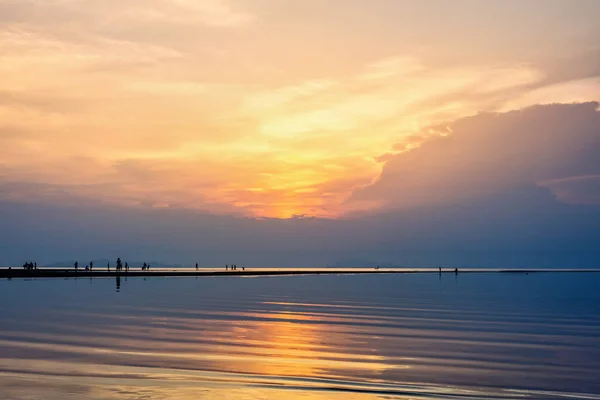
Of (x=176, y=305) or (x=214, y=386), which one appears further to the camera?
(x=176, y=305)

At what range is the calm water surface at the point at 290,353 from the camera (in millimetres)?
24891

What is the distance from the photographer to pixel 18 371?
2717cm

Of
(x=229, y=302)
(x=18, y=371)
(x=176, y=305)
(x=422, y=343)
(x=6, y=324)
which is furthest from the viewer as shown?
(x=229, y=302)

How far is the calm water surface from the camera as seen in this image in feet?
81.7

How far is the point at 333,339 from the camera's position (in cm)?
4034

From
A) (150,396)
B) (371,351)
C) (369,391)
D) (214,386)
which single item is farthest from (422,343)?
(150,396)

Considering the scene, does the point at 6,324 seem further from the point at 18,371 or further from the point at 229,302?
the point at 229,302

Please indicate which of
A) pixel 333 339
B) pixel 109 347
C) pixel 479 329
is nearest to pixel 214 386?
pixel 109 347

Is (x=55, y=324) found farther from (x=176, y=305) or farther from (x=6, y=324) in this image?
(x=176, y=305)

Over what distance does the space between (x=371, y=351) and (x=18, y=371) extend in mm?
17166

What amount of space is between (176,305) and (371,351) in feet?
110

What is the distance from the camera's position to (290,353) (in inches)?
1347

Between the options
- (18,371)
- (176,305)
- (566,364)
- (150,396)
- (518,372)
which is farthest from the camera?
(176,305)

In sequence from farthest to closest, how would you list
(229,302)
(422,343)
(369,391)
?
(229,302) < (422,343) < (369,391)
